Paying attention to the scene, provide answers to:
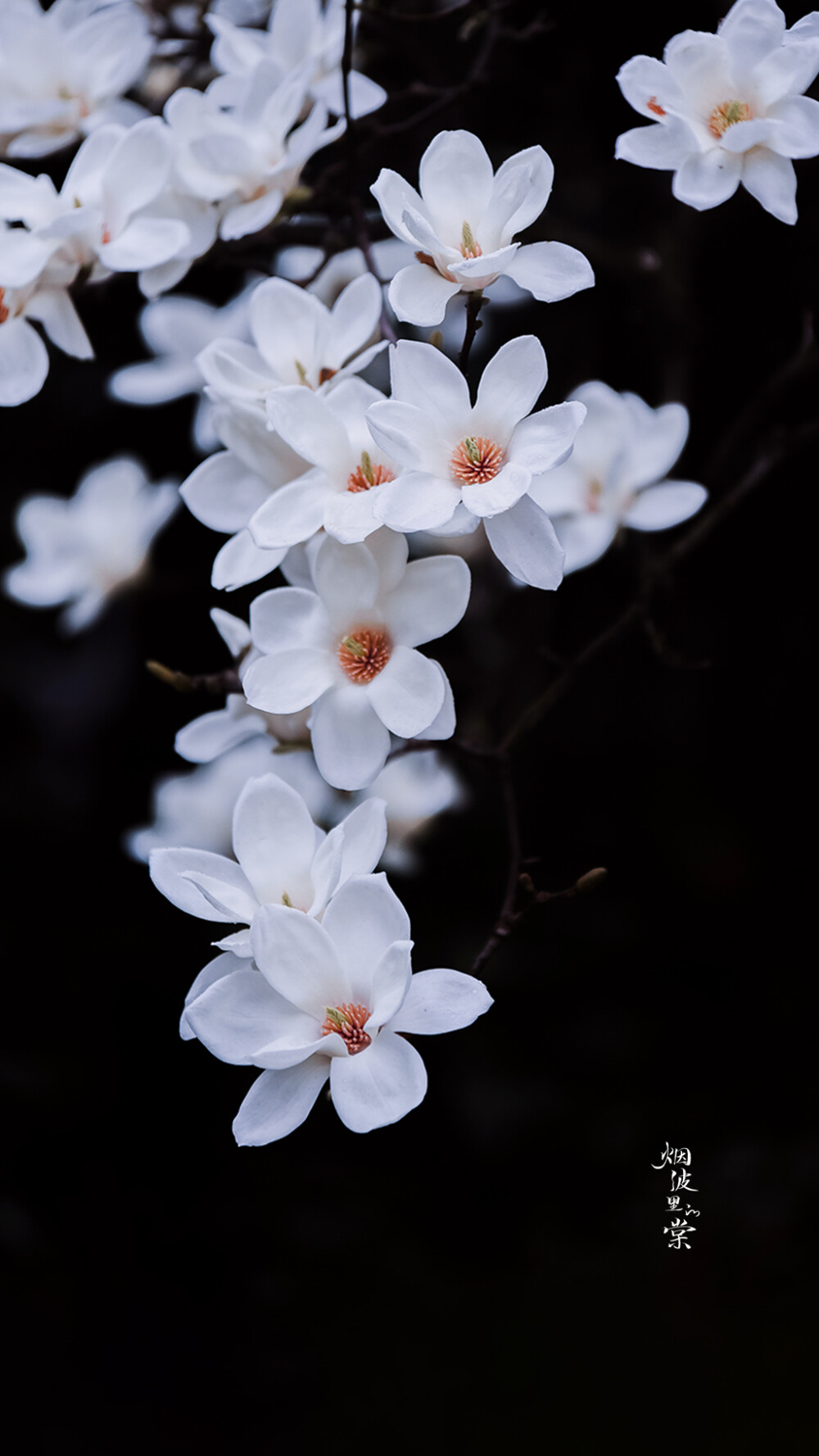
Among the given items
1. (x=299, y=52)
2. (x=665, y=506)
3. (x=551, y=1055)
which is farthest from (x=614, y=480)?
(x=551, y=1055)

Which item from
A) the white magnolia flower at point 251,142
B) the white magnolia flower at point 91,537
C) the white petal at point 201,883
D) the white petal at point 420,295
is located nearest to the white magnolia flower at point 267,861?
the white petal at point 201,883

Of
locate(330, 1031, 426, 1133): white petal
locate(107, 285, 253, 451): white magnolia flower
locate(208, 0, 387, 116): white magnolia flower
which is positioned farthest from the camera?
locate(107, 285, 253, 451): white magnolia flower

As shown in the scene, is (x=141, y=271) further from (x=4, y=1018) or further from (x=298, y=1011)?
(x=4, y=1018)

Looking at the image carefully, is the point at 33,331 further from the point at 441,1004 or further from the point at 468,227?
the point at 441,1004

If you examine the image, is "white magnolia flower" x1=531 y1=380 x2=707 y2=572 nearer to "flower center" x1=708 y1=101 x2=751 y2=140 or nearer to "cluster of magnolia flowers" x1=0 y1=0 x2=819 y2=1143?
"cluster of magnolia flowers" x1=0 y1=0 x2=819 y2=1143

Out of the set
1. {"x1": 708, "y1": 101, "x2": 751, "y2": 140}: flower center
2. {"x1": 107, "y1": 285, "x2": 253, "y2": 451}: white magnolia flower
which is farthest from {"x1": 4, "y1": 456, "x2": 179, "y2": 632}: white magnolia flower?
{"x1": 708, "y1": 101, "x2": 751, "y2": 140}: flower center

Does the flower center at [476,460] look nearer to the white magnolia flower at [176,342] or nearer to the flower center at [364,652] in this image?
the flower center at [364,652]
